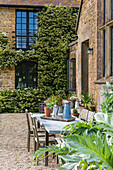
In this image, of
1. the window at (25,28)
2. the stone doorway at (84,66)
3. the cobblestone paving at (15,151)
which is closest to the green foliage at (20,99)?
the window at (25,28)

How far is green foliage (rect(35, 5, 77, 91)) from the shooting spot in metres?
12.5

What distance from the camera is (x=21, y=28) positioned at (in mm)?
13016

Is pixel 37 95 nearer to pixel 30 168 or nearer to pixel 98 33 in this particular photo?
pixel 98 33

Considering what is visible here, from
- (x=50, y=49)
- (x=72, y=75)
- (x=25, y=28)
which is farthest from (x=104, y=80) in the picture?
(x=25, y=28)

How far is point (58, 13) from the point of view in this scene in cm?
1270

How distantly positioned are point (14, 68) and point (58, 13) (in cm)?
346

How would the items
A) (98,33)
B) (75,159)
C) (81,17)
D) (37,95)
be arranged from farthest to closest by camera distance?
(37,95) → (81,17) → (98,33) → (75,159)

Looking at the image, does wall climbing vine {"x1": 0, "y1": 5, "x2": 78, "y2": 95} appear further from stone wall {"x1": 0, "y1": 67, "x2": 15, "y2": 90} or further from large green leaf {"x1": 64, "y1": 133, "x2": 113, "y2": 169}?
large green leaf {"x1": 64, "y1": 133, "x2": 113, "y2": 169}

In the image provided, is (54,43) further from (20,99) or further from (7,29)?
(20,99)

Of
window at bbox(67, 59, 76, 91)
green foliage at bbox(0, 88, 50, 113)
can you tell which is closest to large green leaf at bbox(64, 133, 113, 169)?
window at bbox(67, 59, 76, 91)

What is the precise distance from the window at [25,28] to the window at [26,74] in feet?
2.91

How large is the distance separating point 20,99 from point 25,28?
3609 mm

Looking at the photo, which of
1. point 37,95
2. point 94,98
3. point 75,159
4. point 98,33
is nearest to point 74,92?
point 37,95

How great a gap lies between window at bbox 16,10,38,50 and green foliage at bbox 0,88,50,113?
7.50 feet
